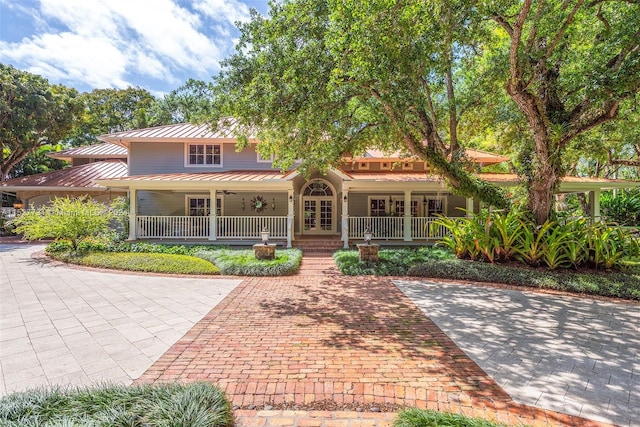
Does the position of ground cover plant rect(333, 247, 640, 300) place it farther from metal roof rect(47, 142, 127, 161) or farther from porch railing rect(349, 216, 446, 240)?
metal roof rect(47, 142, 127, 161)

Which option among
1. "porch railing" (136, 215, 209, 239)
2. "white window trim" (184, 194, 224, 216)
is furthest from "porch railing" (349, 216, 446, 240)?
"white window trim" (184, 194, 224, 216)

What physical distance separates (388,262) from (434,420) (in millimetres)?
7402

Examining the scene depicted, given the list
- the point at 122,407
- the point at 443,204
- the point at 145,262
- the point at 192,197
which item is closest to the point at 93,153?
the point at 192,197

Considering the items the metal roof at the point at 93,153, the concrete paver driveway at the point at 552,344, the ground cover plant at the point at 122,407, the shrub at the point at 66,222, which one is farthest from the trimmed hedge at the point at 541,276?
the metal roof at the point at 93,153

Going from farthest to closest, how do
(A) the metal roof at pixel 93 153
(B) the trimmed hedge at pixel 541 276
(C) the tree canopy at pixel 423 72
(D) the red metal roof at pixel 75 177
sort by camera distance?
1. (A) the metal roof at pixel 93 153
2. (D) the red metal roof at pixel 75 177
3. (B) the trimmed hedge at pixel 541 276
4. (C) the tree canopy at pixel 423 72

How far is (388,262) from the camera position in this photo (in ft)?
32.8

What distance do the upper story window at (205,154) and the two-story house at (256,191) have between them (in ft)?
0.16

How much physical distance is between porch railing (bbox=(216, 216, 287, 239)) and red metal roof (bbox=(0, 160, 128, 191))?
8.15 metres

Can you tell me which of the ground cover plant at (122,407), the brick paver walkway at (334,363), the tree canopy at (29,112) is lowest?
the brick paver walkway at (334,363)

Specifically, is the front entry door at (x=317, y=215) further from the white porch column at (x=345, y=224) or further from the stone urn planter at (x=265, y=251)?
the stone urn planter at (x=265, y=251)

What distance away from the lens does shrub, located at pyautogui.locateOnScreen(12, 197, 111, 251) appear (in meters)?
11.4

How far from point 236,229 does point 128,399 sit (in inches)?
439

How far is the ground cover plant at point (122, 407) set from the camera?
8.56 ft

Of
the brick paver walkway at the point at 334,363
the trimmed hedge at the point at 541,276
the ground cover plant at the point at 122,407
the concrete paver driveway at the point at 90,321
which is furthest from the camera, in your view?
the trimmed hedge at the point at 541,276
